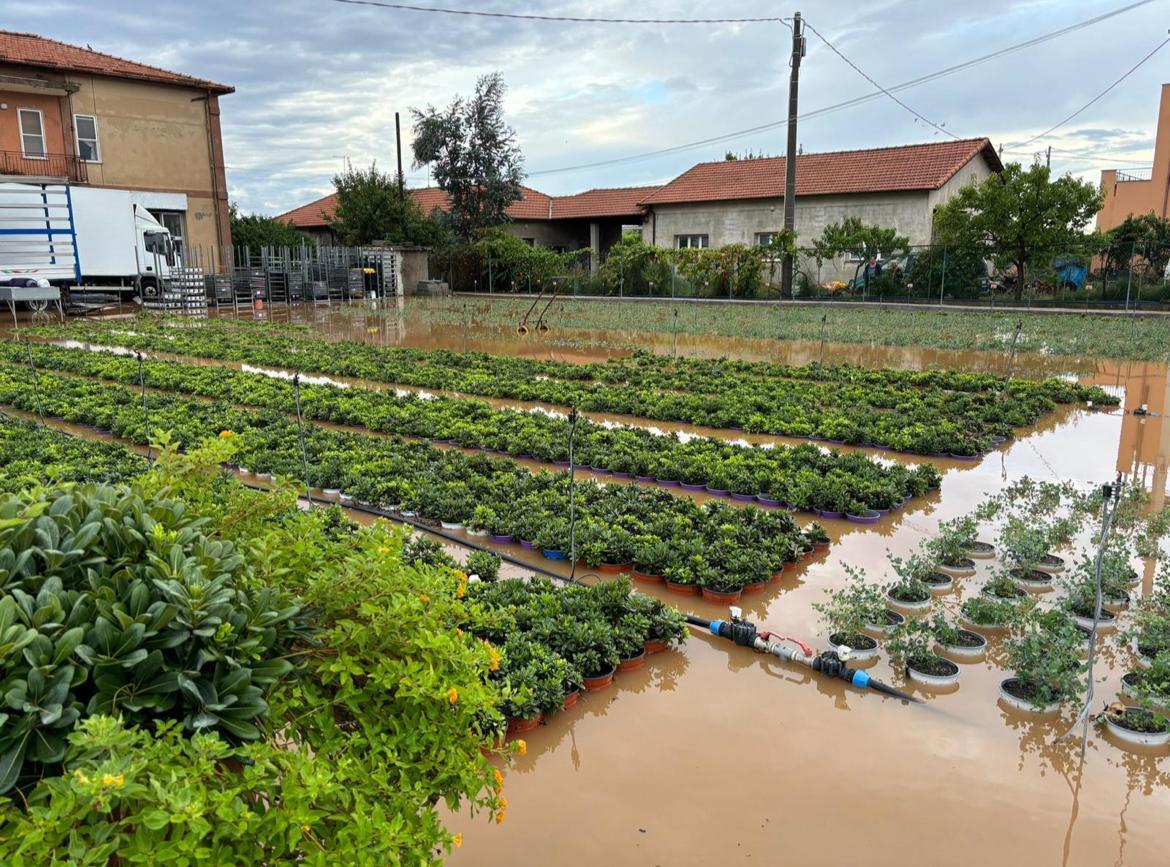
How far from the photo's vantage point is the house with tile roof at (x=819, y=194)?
32.5 m

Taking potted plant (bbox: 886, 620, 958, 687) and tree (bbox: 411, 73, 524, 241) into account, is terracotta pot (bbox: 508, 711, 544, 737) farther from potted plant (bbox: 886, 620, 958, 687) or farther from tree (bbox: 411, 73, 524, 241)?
tree (bbox: 411, 73, 524, 241)

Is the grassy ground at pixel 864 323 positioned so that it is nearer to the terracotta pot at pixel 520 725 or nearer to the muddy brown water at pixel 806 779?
the muddy brown water at pixel 806 779

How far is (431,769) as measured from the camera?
8.36 ft

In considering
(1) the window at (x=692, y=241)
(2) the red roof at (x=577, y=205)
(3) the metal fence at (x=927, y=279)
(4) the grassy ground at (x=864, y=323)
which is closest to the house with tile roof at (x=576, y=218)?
(2) the red roof at (x=577, y=205)

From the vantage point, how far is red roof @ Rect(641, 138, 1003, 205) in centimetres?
3250

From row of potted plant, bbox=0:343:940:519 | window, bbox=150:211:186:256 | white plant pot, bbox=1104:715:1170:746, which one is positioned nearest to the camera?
white plant pot, bbox=1104:715:1170:746

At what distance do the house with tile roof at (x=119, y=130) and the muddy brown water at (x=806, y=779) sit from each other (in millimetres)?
29464

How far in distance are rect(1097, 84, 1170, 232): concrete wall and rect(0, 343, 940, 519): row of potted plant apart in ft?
111

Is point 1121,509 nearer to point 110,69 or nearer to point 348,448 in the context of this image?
point 348,448

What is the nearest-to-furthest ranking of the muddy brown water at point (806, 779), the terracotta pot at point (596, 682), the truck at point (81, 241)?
the muddy brown water at point (806, 779), the terracotta pot at point (596, 682), the truck at point (81, 241)

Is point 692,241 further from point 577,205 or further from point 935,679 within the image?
point 935,679

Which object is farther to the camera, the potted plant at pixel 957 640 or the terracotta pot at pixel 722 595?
the terracotta pot at pixel 722 595

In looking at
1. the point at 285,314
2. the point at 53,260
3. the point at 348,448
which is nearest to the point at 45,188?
the point at 53,260

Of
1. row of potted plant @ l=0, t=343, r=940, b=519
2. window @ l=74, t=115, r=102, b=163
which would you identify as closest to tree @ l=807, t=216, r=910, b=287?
row of potted plant @ l=0, t=343, r=940, b=519
